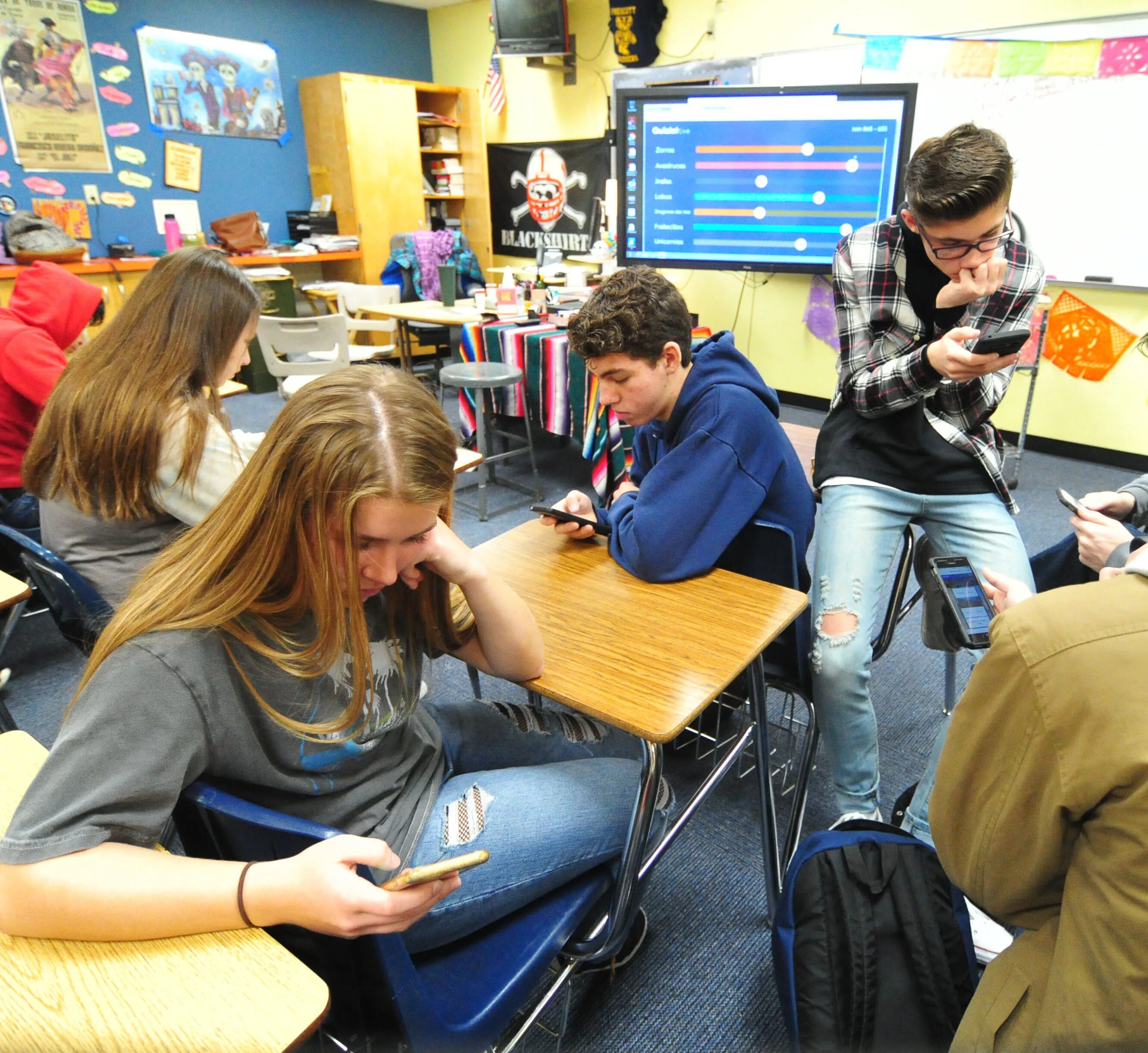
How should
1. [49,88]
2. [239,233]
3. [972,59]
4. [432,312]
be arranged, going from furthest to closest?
1. [239,233]
2. [49,88]
3. [432,312]
4. [972,59]

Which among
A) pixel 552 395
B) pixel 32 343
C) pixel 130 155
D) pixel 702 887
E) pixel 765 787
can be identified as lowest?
pixel 702 887

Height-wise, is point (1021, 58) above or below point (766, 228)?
above

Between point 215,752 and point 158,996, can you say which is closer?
point 158,996

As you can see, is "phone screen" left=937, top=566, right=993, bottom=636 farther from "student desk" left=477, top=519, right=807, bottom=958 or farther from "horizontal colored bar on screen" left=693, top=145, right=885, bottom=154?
"horizontal colored bar on screen" left=693, top=145, right=885, bottom=154

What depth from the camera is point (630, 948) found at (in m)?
1.40

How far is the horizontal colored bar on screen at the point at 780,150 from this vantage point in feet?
12.2

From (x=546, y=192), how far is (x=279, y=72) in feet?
7.33

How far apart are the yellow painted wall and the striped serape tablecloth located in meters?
1.81

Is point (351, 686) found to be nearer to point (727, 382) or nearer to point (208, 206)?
point (727, 382)

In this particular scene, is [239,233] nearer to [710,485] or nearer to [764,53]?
[764,53]

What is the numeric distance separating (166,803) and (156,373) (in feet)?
3.54

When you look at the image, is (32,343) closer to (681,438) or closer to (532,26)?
(681,438)

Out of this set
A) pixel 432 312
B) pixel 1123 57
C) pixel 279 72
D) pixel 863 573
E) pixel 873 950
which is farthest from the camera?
pixel 279 72

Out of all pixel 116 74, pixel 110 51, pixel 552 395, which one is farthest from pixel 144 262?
pixel 552 395
